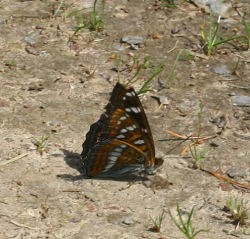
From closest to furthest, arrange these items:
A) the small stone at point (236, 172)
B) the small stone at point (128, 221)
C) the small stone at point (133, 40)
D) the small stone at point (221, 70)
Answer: the small stone at point (128, 221) < the small stone at point (236, 172) < the small stone at point (221, 70) < the small stone at point (133, 40)

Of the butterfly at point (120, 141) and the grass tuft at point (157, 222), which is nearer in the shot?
the grass tuft at point (157, 222)

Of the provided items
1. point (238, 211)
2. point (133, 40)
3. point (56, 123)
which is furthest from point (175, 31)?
point (238, 211)

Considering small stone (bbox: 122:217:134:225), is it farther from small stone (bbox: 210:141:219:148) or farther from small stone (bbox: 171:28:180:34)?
small stone (bbox: 171:28:180:34)

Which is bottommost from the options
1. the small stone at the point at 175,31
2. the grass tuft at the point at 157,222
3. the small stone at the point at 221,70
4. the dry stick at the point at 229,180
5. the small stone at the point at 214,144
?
the grass tuft at the point at 157,222

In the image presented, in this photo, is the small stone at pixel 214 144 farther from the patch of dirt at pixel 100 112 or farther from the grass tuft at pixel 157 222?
the grass tuft at pixel 157 222

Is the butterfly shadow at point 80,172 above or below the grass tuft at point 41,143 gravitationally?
below

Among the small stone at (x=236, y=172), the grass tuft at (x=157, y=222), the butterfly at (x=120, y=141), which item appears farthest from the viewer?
the small stone at (x=236, y=172)

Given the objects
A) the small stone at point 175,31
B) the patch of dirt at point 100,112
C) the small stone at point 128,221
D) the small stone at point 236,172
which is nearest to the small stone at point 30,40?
the patch of dirt at point 100,112
